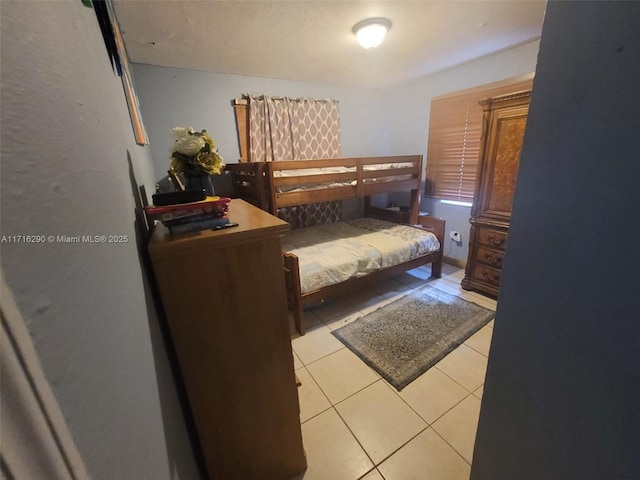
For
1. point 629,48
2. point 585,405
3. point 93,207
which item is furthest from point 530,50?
point 93,207

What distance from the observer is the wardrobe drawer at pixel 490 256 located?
2275mm

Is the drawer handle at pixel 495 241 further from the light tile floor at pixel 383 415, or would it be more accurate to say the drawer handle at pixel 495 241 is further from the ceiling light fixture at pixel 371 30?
the ceiling light fixture at pixel 371 30

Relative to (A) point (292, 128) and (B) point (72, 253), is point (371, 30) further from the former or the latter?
(B) point (72, 253)

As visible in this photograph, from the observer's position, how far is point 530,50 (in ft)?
Result: 7.38

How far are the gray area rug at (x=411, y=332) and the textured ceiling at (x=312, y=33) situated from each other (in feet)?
7.03

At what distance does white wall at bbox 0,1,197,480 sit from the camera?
22cm

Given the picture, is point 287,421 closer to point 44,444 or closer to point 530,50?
point 44,444

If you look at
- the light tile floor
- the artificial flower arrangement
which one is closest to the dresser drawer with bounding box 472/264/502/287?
the light tile floor

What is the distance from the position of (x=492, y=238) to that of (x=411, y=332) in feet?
3.76

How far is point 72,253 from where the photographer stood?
0.98 ft

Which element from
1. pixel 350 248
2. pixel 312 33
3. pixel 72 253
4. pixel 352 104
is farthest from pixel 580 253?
pixel 352 104

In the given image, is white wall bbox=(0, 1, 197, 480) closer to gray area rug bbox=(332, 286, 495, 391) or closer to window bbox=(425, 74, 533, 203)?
gray area rug bbox=(332, 286, 495, 391)

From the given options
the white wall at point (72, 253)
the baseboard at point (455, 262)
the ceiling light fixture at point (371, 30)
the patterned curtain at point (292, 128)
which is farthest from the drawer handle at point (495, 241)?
the white wall at point (72, 253)

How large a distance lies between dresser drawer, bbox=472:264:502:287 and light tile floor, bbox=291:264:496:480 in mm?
503
